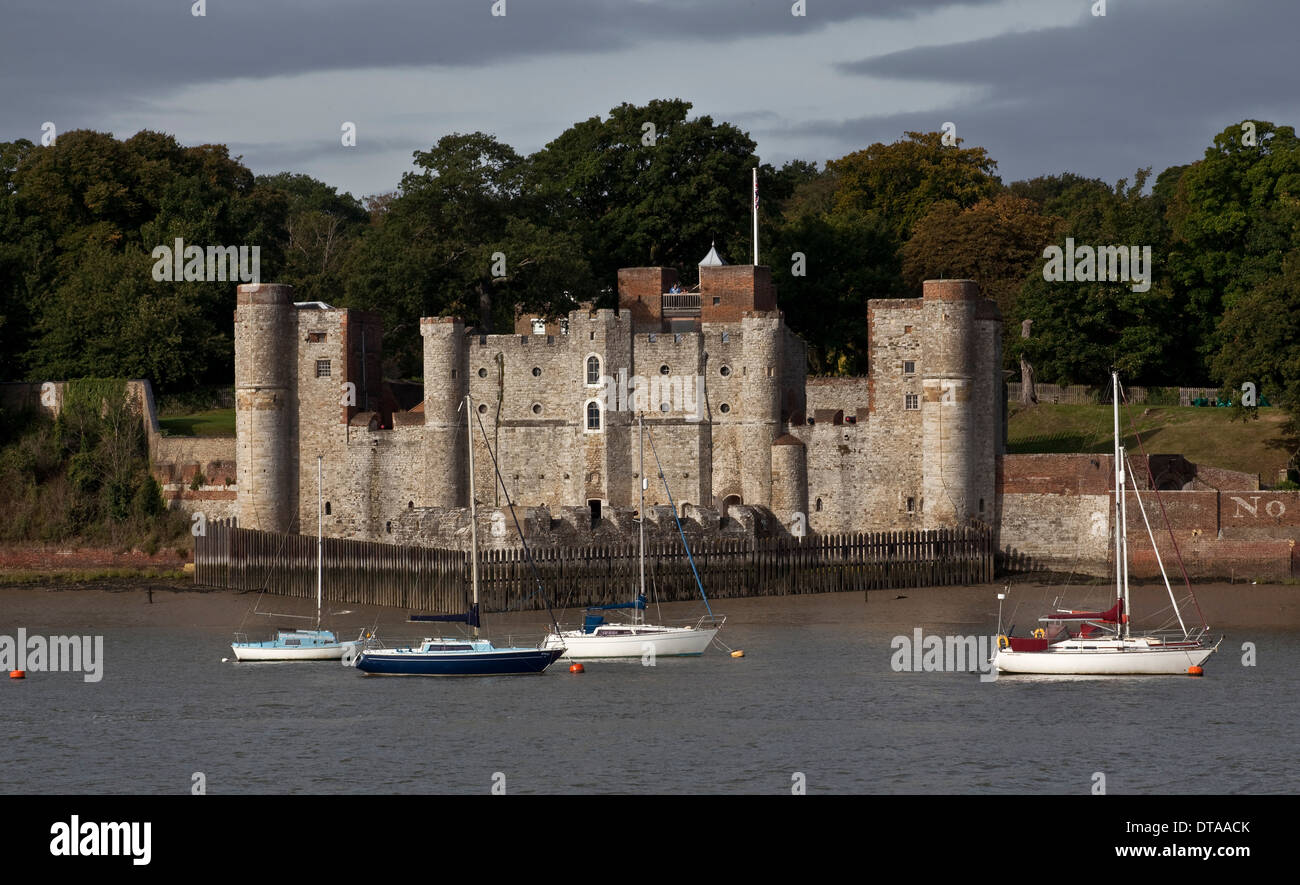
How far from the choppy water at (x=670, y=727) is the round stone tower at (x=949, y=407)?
10879 millimetres

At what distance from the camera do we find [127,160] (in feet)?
278

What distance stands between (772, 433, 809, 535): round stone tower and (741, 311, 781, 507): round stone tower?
300 millimetres

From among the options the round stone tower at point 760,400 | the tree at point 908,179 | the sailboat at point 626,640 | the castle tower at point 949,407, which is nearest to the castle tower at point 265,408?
the round stone tower at point 760,400

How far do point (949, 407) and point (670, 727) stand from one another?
24.3 m

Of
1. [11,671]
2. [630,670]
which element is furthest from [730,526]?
[11,671]

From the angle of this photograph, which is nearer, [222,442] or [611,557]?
[611,557]

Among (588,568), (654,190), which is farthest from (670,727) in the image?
(654,190)

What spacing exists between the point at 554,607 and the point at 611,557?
2.42 metres

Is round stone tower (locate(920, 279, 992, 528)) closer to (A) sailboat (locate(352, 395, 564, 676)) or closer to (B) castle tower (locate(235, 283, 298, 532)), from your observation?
(A) sailboat (locate(352, 395, 564, 676))

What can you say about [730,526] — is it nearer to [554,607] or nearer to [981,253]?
[554,607]
